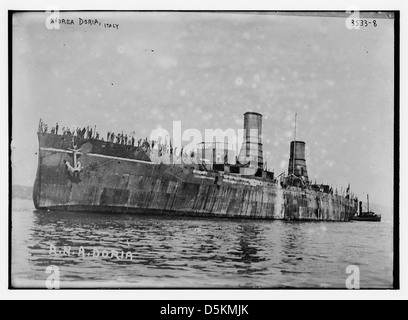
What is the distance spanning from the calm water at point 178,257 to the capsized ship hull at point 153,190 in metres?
0.34

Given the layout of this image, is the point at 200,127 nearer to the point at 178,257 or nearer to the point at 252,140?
the point at 252,140

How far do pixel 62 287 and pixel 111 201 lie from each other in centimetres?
145

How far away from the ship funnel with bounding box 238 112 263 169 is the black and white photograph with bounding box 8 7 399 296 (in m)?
0.02

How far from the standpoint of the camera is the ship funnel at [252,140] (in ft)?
20.8

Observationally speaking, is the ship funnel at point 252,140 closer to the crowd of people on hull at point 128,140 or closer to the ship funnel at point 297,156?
the ship funnel at point 297,156

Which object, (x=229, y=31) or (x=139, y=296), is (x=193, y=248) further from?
(x=229, y=31)

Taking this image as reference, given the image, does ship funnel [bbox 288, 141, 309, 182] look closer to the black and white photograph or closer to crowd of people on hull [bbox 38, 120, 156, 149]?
the black and white photograph

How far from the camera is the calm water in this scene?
605 centimetres

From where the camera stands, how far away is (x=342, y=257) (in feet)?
20.5

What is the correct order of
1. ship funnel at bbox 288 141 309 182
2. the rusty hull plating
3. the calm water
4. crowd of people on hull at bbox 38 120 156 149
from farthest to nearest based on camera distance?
ship funnel at bbox 288 141 309 182, the rusty hull plating, crowd of people on hull at bbox 38 120 156 149, the calm water

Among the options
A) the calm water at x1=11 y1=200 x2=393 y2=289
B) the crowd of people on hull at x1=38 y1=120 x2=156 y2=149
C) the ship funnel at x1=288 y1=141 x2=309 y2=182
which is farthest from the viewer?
the ship funnel at x1=288 y1=141 x2=309 y2=182

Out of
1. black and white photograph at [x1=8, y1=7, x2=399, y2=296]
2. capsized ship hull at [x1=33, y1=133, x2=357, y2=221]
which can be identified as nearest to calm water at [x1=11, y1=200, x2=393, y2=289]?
black and white photograph at [x1=8, y1=7, x2=399, y2=296]

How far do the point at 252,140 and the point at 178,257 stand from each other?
1.87 metres
